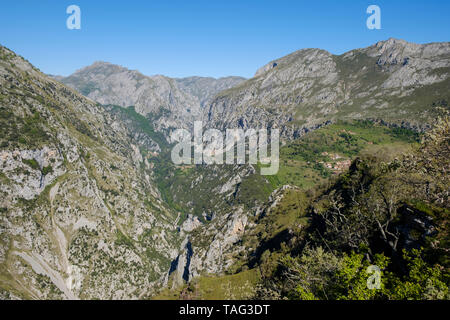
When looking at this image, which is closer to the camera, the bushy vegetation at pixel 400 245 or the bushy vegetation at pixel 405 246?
the bushy vegetation at pixel 405 246

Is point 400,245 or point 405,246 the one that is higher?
point 405,246

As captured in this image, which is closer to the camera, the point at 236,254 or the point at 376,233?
the point at 376,233

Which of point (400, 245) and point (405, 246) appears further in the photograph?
point (400, 245)

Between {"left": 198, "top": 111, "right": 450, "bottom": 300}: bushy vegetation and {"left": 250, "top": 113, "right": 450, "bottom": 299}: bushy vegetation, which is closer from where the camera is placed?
{"left": 250, "top": 113, "right": 450, "bottom": 299}: bushy vegetation

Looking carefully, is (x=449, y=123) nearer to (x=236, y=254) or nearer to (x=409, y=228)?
(x=409, y=228)

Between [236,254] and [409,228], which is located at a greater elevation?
[409,228]
